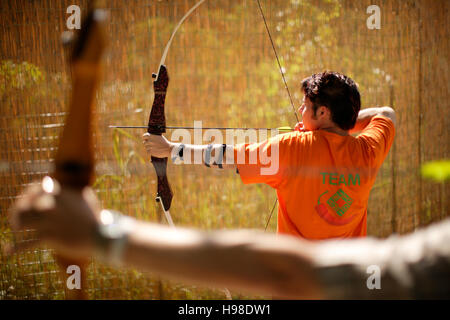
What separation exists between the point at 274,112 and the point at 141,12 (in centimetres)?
103

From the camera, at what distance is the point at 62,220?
1.46ft

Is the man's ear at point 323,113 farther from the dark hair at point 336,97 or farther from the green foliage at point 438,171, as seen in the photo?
the green foliage at point 438,171

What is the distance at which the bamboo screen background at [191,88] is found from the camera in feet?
7.32

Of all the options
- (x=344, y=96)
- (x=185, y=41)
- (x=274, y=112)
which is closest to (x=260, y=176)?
(x=344, y=96)

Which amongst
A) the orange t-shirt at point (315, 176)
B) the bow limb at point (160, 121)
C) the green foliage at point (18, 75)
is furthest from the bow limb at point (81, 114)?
the green foliage at point (18, 75)

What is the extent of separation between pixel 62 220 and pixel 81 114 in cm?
14

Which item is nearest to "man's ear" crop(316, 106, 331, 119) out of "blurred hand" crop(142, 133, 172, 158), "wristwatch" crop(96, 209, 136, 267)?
"blurred hand" crop(142, 133, 172, 158)

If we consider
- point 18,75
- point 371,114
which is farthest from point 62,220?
point 18,75

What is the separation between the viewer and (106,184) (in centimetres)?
233

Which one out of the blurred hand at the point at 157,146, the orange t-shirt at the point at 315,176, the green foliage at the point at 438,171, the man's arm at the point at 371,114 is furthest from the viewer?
the man's arm at the point at 371,114

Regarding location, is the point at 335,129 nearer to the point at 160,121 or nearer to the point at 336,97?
the point at 336,97

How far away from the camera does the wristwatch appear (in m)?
0.44

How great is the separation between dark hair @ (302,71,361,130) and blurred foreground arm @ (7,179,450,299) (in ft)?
3.39

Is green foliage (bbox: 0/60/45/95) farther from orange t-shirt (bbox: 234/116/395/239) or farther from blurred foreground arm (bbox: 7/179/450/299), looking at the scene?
blurred foreground arm (bbox: 7/179/450/299)
